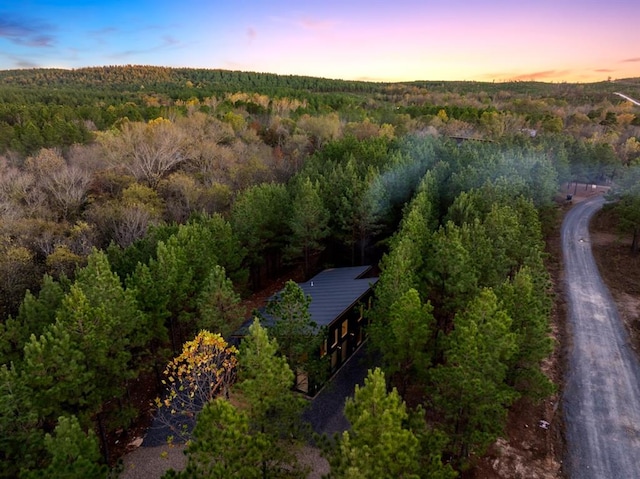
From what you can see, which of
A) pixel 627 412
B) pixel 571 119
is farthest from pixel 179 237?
pixel 571 119

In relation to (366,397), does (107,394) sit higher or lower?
lower

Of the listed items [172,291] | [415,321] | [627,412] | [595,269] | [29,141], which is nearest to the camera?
[415,321]

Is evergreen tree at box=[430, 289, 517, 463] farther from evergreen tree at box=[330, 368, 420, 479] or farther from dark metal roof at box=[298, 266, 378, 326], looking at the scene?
dark metal roof at box=[298, 266, 378, 326]

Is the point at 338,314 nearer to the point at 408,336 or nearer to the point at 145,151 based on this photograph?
the point at 408,336

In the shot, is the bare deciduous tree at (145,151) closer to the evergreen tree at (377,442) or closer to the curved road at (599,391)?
the evergreen tree at (377,442)

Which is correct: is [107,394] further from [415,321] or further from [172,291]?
[415,321]

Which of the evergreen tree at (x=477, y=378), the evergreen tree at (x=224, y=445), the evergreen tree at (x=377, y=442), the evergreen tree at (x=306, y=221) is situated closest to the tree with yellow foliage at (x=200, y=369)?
the evergreen tree at (x=224, y=445)
